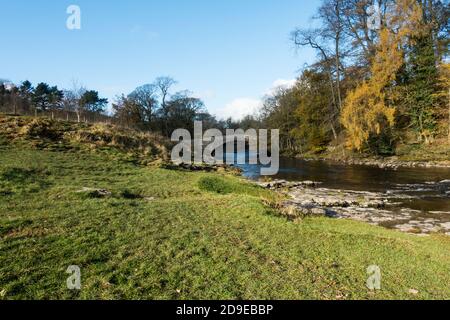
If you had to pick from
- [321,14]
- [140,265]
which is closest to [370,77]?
[321,14]

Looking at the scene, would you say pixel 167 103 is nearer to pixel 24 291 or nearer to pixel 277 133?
pixel 277 133

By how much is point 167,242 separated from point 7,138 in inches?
672

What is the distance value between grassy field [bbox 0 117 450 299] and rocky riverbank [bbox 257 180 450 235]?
1731 millimetres

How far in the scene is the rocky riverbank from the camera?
11.4 meters

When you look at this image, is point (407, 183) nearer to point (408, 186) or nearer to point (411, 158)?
point (408, 186)

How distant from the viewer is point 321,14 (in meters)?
39.1

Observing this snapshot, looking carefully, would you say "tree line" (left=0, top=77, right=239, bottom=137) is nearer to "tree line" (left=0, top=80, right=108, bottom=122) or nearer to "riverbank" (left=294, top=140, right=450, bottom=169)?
"tree line" (left=0, top=80, right=108, bottom=122)

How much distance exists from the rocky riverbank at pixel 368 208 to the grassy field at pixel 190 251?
173 cm

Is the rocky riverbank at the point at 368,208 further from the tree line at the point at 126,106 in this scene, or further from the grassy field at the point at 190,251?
the tree line at the point at 126,106

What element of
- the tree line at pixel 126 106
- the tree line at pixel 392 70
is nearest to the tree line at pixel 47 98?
the tree line at pixel 126 106

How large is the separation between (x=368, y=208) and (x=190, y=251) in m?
10.1

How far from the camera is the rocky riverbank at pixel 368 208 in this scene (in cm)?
1138

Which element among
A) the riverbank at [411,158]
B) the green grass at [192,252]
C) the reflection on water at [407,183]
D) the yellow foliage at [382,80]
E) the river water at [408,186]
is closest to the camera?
the green grass at [192,252]

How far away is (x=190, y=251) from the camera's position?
22.2 ft
